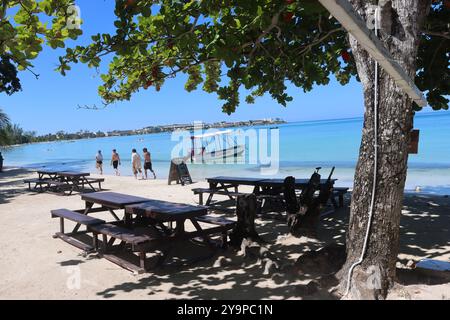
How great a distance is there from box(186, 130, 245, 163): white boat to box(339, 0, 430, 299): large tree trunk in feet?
83.2

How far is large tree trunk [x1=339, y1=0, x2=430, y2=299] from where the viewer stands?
12.0 feet

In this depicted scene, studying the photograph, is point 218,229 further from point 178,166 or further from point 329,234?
point 178,166

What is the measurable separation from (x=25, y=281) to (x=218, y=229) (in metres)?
2.62

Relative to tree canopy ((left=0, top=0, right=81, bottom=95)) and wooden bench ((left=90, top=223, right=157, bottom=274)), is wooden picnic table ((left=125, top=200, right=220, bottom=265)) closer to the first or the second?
wooden bench ((left=90, top=223, right=157, bottom=274))

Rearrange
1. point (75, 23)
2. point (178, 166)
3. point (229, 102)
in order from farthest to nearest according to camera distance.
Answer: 1. point (178, 166)
2. point (229, 102)
3. point (75, 23)

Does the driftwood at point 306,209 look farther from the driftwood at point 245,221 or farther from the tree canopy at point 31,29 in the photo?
the tree canopy at point 31,29

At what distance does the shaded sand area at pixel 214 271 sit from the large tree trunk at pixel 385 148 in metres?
0.27

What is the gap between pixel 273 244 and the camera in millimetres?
6211

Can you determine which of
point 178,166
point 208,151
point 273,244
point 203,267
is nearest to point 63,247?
point 203,267

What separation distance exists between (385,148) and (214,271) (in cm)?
262
